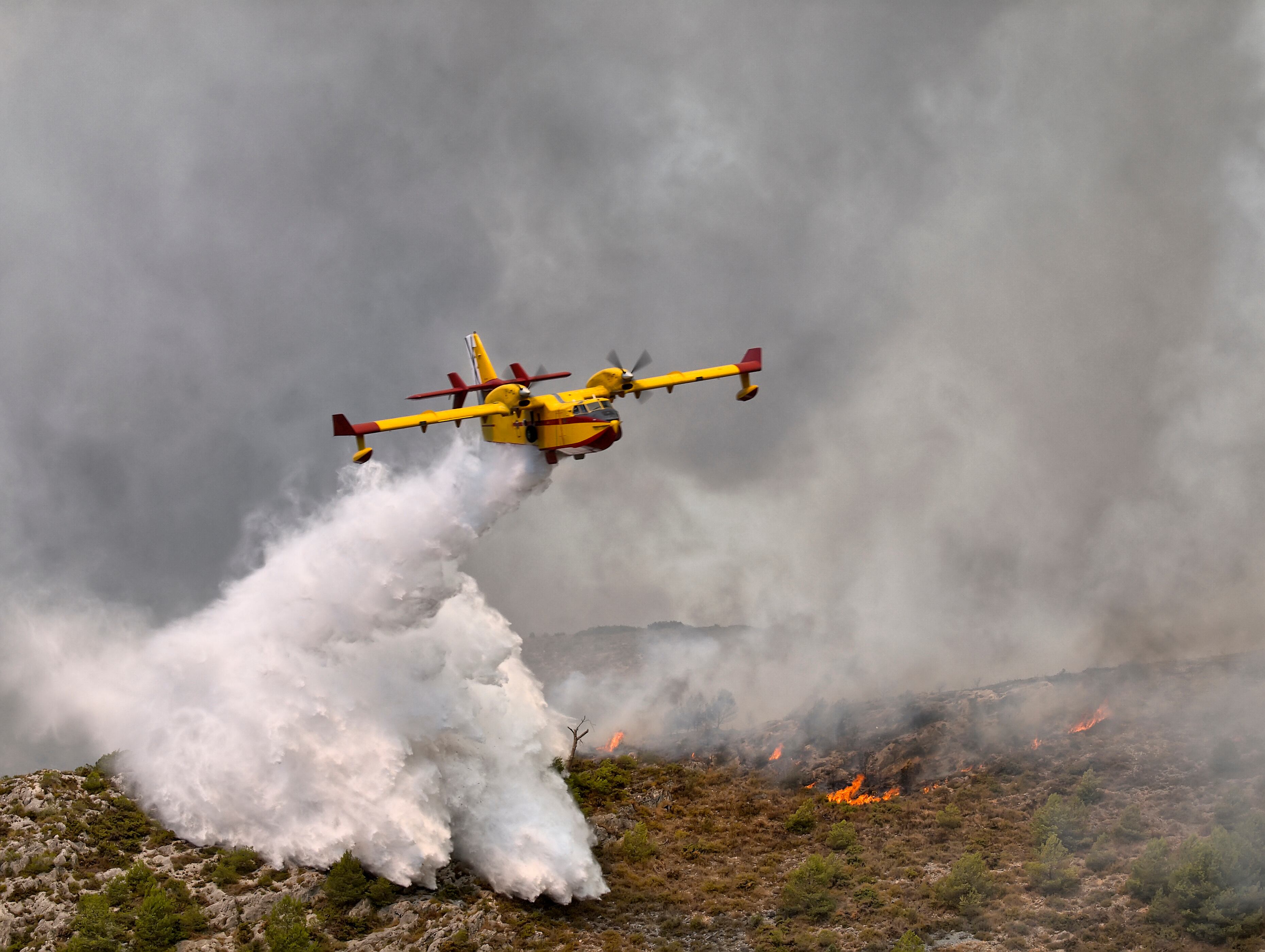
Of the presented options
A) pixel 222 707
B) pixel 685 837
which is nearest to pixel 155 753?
pixel 222 707

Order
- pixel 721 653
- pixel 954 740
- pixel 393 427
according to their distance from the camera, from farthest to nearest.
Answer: pixel 721 653, pixel 954 740, pixel 393 427

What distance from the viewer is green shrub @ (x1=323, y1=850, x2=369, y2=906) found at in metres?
57.8

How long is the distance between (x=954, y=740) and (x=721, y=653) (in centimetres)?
4690

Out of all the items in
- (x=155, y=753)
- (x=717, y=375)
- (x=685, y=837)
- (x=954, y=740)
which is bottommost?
(x=685, y=837)

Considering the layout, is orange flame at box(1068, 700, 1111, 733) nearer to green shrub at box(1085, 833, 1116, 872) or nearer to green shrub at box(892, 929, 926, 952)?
green shrub at box(1085, 833, 1116, 872)

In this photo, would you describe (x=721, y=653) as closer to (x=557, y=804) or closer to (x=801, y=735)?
(x=801, y=735)

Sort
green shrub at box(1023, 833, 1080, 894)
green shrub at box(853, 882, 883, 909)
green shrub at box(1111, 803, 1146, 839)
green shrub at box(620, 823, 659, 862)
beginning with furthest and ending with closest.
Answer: green shrub at box(620, 823, 659, 862) → green shrub at box(1111, 803, 1146, 839) → green shrub at box(853, 882, 883, 909) → green shrub at box(1023, 833, 1080, 894)

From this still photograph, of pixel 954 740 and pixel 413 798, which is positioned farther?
pixel 954 740

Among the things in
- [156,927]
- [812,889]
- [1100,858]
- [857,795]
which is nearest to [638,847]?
[812,889]

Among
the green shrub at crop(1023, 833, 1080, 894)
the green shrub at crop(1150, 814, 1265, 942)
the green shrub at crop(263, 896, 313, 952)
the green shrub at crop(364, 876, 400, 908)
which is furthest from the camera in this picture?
the green shrub at crop(364, 876, 400, 908)

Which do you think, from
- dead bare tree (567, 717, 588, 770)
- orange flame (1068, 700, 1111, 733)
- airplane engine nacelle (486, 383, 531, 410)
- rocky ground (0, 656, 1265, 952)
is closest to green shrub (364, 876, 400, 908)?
rocky ground (0, 656, 1265, 952)

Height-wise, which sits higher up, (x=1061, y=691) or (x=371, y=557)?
(x=371, y=557)

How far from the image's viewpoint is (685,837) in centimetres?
7388

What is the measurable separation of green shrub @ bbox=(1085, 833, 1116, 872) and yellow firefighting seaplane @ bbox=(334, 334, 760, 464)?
4461cm
